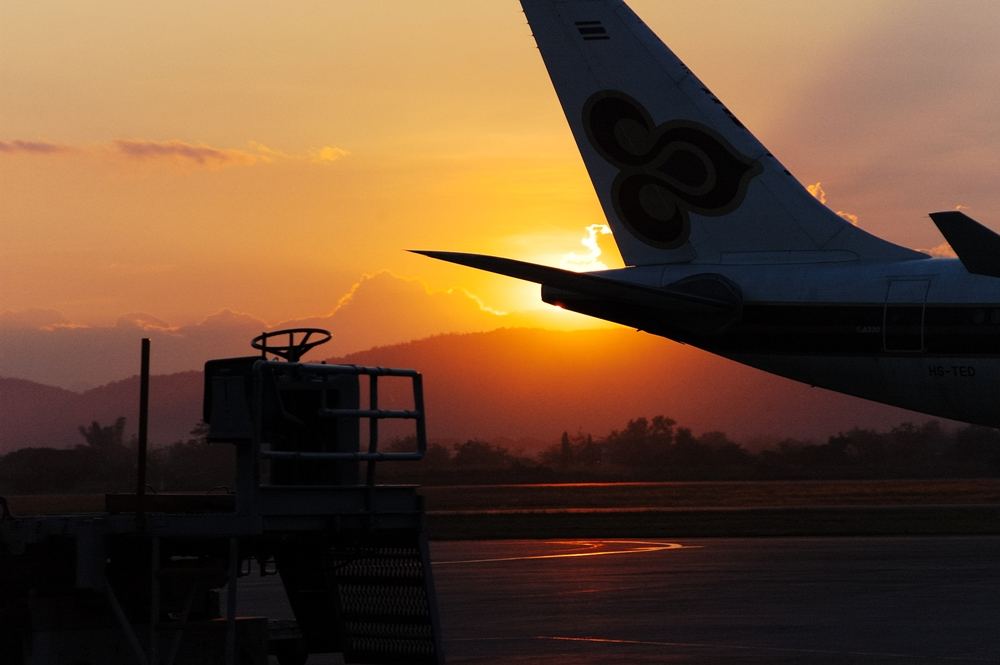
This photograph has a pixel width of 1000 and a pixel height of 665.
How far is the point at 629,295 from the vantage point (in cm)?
2669

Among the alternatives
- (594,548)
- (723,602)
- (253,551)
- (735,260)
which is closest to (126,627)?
(253,551)

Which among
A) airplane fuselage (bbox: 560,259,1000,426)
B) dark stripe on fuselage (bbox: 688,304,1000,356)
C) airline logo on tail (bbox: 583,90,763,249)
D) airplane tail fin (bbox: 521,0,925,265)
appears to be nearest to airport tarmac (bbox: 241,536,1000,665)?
airplane fuselage (bbox: 560,259,1000,426)

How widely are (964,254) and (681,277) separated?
6512 mm

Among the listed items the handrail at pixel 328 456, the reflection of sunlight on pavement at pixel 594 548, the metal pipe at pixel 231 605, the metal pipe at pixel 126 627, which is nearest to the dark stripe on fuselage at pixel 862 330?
the reflection of sunlight on pavement at pixel 594 548

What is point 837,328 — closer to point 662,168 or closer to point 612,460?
point 662,168

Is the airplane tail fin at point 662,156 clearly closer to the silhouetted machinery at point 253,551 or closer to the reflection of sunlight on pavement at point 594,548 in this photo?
the reflection of sunlight on pavement at point 594,548

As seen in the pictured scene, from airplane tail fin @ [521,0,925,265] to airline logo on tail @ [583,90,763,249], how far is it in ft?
0.06

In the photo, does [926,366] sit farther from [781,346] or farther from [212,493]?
[212,493]

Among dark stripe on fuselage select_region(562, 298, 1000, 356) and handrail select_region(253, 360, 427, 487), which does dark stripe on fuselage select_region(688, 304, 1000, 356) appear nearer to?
dark stripe on fuselage select_region(562, 298, 1000, 356)

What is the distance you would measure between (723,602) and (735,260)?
790cm

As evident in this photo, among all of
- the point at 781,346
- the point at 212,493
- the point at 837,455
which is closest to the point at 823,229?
the point at 781,346

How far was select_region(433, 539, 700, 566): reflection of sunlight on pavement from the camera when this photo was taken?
111 feet

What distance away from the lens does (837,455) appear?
107375 mm

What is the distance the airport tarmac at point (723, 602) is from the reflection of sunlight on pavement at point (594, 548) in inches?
3.8
